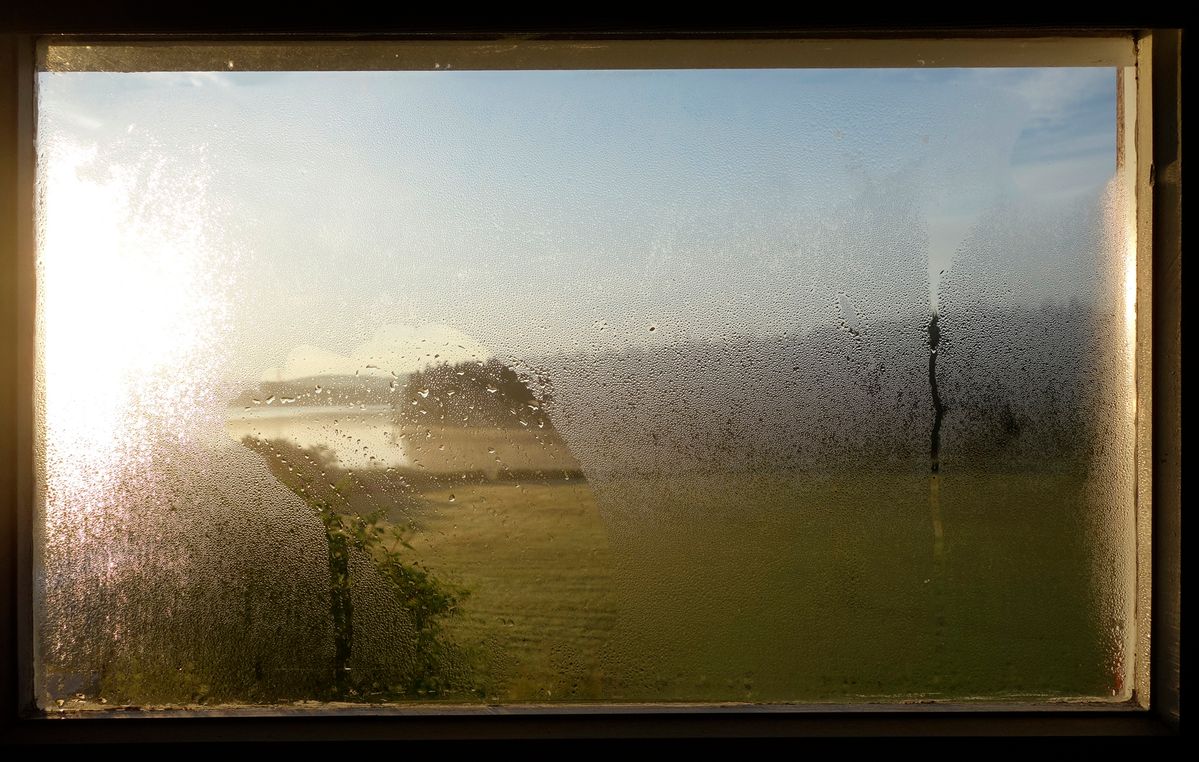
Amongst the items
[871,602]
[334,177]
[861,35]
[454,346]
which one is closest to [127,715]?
[454,346]

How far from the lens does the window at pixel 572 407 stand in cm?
99

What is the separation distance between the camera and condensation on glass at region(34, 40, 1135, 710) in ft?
3.26

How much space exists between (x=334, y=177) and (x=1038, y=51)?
3.10ft

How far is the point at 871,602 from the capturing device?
3.35ft

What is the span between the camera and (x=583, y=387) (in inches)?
39.1

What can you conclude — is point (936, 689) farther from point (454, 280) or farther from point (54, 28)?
point (54, 28)

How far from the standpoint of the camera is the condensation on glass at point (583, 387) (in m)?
0.99

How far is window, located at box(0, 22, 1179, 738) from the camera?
3.26ft

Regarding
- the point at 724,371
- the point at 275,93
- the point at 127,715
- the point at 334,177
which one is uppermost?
the point at 275,93

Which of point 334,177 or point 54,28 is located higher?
point 54,28

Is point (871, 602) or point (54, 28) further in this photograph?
point (871, 602)

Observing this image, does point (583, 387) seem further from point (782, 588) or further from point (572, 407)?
point (782, 588)

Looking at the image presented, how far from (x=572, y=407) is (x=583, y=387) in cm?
3

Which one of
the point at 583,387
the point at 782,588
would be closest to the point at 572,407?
the point at 583,387
